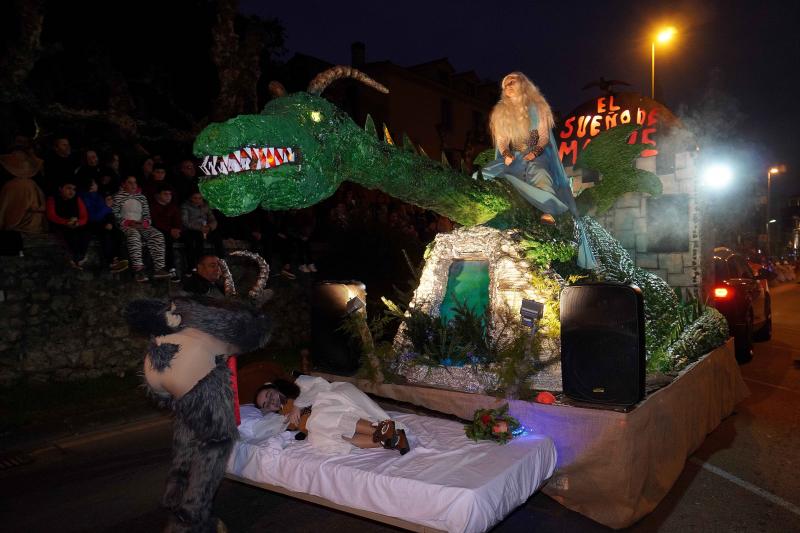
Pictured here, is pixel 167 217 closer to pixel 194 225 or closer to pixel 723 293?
pixel 194 225

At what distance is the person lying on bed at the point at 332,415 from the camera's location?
3.94 metres

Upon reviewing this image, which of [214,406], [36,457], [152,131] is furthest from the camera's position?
[152,131]

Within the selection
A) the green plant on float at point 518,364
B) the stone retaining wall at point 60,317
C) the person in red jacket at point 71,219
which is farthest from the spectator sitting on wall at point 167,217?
the green plant on float at point 518,364

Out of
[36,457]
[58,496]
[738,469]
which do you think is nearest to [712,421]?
[738,469]

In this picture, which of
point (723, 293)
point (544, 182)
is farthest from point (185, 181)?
point (723, 293)

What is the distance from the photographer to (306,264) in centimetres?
1132

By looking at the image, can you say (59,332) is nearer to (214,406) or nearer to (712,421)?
(214,406)

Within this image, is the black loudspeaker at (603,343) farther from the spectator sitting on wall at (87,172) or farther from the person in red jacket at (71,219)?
the spectator sitting on wall at (87,172)

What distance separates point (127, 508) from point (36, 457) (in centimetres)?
202

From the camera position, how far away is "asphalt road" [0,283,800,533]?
4156 millimetres

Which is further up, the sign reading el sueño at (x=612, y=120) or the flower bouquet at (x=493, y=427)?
the sign reading el sueño at (x=612, y=120)

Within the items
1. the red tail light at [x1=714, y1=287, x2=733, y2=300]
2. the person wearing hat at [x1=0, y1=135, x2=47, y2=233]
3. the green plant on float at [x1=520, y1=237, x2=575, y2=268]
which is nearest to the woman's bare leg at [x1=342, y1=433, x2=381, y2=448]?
the green plant on float at [x1=520, y1=237, x2=575, y2=268]

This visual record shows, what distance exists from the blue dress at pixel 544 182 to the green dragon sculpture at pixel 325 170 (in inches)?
6.1

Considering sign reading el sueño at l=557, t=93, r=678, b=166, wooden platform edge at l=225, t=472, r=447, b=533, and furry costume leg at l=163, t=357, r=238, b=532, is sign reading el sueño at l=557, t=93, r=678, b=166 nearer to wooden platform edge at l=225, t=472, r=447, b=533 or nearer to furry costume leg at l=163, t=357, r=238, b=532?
wooden platform edge at l=225, t=472, r=447, b=533
